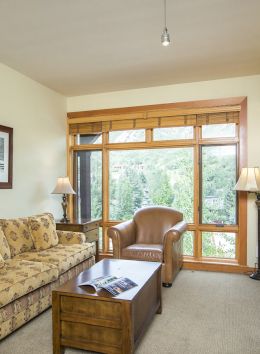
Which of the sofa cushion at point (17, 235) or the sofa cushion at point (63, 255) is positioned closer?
the sofa cushion at point (63, 255)

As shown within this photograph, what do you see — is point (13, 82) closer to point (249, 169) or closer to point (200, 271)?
point (249, 169)

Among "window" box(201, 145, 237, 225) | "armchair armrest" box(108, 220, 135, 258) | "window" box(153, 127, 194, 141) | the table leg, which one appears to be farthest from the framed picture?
"window" box(201, 145, 237, 225)

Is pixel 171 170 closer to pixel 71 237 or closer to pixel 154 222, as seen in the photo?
pixel 154 222

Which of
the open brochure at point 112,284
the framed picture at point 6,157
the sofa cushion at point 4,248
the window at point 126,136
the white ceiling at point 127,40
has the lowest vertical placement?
the open brochure at point 112,284

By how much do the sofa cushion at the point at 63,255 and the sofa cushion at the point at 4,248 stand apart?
0.46ft

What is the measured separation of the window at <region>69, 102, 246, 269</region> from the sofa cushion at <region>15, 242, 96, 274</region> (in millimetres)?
1246

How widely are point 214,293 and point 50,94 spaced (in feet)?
12.1

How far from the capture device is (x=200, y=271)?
4.27 metres

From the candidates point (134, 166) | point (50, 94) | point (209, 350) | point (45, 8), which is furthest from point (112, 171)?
point (209, 350)

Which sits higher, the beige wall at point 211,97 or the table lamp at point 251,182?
the beige wall at point 211,97

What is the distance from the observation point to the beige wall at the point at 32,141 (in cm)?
386

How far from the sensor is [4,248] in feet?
10.4

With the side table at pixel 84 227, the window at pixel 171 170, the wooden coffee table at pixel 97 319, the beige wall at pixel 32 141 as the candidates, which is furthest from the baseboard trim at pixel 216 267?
the beige wall at pixel 32 141

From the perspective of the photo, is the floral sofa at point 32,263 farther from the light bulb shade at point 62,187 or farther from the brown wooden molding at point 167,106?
the brown wooden molding at point 167,106
